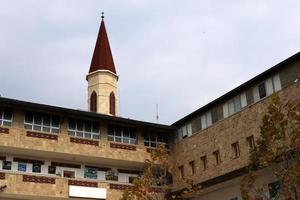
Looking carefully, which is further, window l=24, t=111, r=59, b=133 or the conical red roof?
the conical red roof

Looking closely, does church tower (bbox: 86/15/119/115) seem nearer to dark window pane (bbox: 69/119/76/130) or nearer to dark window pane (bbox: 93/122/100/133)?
dark window pane (bbox: 93/122/100/133)

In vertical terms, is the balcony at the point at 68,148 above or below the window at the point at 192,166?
above

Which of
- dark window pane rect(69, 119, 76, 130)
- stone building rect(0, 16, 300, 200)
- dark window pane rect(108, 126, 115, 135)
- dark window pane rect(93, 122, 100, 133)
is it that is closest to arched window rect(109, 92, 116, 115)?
stone building rect(0, 16, 300, 200)

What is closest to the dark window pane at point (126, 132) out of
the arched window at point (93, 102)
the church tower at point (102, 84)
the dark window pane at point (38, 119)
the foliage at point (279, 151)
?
the dark window pane at point (38, 119)

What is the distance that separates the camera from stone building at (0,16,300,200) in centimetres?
3109

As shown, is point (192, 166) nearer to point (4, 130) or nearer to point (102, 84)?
point (4, 130)

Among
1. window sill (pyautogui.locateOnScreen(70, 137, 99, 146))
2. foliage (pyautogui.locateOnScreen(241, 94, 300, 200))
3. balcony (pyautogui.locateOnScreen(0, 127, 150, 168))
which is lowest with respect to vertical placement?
foliage (pyautogui.locateOnScreen(241, 94, 300, 200))

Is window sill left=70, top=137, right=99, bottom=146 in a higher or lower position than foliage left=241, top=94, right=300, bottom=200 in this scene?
higher

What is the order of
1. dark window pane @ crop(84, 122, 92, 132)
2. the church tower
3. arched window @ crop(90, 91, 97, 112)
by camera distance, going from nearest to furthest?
dark window pane @ crop(84, 122, 92, 132), the church tower, arched window @ crop(90, 91, 97, 112)

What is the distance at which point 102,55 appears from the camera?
200 feet

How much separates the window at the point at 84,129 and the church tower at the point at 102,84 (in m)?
19.9

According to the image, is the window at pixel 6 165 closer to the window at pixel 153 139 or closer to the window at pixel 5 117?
the window at pixel 5 117

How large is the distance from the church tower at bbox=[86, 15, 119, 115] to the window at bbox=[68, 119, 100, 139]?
19920 millimetres

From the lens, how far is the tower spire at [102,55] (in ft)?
196
